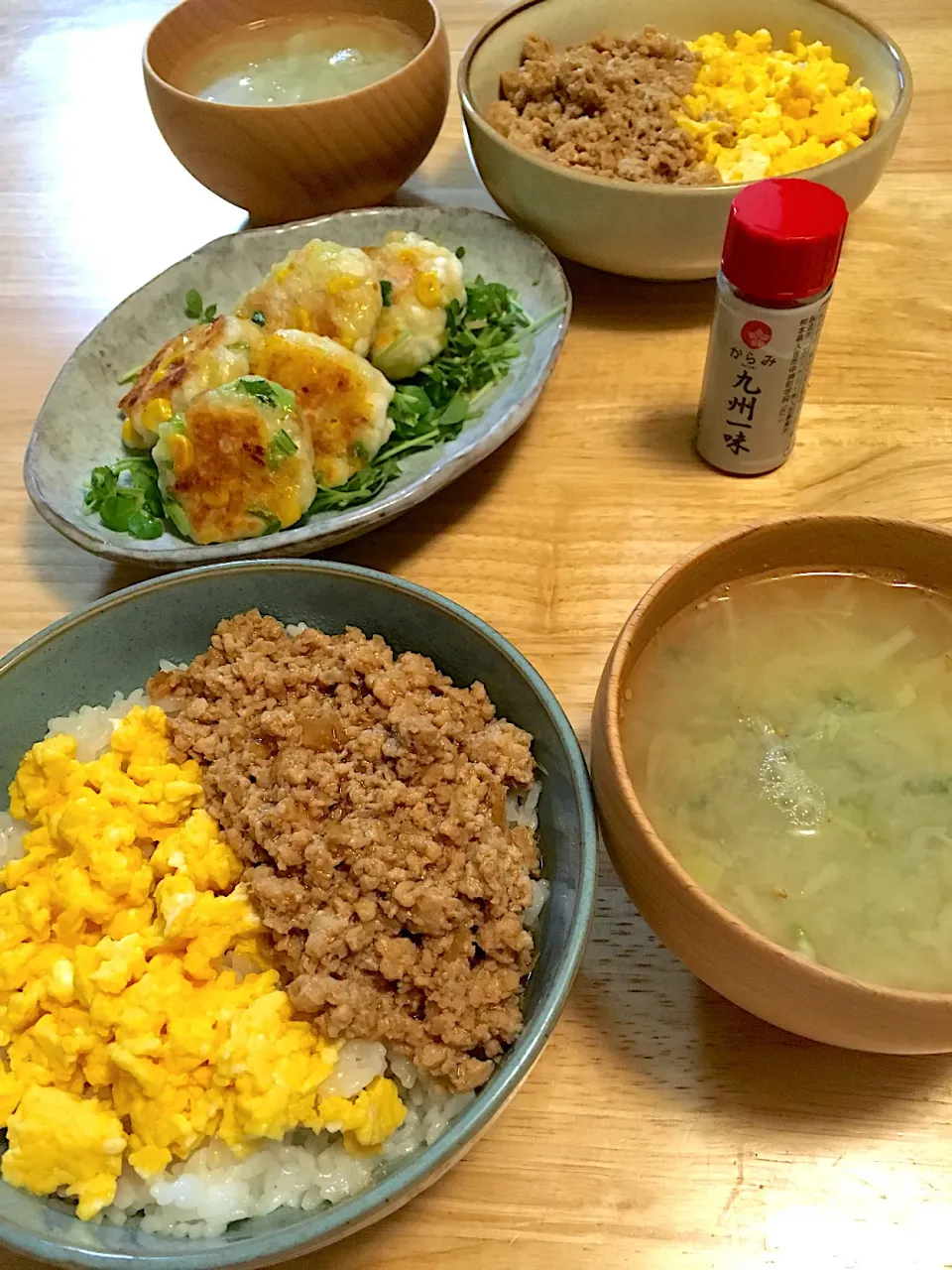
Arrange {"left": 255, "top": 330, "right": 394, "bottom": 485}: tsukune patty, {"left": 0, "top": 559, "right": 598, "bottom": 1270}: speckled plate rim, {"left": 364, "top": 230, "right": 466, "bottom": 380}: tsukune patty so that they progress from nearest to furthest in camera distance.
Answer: {"left": 0, "top": 559, "right": 598, "bottom": 1270}: speckled plate rim, {"left": 255, "top": 330, "right": 394, "bottom": 485}: tsukune patty, {"left": 364, "top": 230, "right": 466, "bottom": 380}: tsukune patty

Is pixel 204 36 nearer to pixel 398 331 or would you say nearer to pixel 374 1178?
pixel 398 331

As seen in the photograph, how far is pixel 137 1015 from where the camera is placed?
84 centimetres

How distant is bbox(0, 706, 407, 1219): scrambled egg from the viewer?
2.69 feet

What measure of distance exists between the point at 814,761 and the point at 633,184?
92cm

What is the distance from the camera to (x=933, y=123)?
77.1 inches

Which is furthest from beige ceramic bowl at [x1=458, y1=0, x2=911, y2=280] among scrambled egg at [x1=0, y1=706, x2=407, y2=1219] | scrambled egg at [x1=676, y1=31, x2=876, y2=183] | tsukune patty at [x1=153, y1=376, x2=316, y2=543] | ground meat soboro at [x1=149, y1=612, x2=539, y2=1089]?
scrambled egg at [x1=0, y1=706, x2=407, y2=1219]

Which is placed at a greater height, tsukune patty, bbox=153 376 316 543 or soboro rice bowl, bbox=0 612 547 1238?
tsukune patty, bbox=153 376 316 543

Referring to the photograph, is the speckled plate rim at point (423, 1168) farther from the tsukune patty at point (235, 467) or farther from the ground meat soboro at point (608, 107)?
the ground meat soboro at point (608, 107)

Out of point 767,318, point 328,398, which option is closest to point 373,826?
point 328,398

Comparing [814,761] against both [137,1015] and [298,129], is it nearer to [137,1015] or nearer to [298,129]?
[137,1015]

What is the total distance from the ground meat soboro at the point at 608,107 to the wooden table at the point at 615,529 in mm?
191

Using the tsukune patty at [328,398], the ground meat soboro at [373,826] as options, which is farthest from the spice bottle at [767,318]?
the ground meat soboro at [373,826]

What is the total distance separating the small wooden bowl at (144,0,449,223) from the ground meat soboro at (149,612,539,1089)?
940 millimetres

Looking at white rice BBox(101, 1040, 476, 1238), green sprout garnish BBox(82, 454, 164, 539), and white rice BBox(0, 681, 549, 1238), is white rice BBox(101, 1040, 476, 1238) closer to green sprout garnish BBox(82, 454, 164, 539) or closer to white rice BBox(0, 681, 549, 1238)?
white rice BBox(0, 681, 549, 1238)
